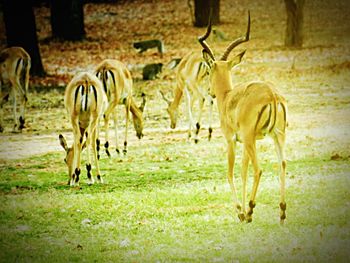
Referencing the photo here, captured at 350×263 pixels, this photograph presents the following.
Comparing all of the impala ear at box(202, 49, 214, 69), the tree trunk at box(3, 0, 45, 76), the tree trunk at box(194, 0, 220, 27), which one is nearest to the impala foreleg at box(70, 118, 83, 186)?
the impala ear at box(202, 49, 214, 69)

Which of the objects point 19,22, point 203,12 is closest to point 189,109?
point 19,22

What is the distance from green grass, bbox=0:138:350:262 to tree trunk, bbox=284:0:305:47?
43.3 feet

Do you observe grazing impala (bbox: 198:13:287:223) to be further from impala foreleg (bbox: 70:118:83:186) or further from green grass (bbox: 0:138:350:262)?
impala foreleg (bbox: 70:118:83:186)

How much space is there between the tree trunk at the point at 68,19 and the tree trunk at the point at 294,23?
7650 mm

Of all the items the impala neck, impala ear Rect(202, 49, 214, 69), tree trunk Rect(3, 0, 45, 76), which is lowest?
tree trunk Rect(3, 0, 45, 76)

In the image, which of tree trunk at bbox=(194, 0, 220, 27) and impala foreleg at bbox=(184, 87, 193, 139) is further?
tree trunk at bbox=(194, 0, 220, 27)

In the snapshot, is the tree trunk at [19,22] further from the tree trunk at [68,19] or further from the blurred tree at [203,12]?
the blurred tree at [203,12]

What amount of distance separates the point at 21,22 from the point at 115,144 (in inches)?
338

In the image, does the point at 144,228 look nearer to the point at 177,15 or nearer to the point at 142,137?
the point at 142,137

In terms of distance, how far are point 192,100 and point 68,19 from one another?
47.9 feet

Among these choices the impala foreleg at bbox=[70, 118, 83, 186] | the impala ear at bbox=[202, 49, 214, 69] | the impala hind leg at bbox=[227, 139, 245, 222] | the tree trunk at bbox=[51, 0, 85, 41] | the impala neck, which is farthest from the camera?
the tree trunk at bbox=[51, 0, 85, 41]

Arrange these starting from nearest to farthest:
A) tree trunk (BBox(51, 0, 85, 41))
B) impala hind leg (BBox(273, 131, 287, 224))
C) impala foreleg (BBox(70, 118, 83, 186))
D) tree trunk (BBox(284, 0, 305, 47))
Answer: impala hind leg (BBox(273, 131, 287, 224)), impala foreleg (BBox(70, 118, 83, 186)), tree trunk (BBox(284, 0, 305, 47)), tree trunk (BBox(51, 0, 85, 41))

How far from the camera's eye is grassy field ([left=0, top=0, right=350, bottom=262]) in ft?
25.8

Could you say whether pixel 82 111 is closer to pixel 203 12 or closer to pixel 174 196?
pixel 174 196
